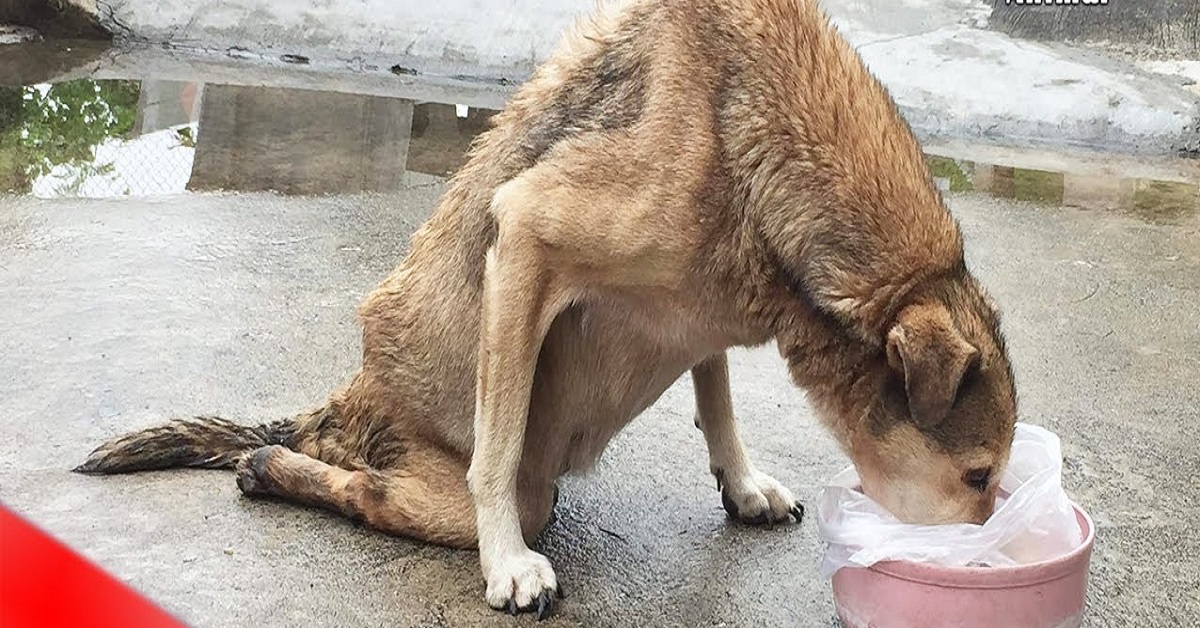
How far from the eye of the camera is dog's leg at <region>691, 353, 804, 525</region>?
4.38 metres

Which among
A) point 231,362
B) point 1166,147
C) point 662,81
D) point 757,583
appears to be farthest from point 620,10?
point 1166,147

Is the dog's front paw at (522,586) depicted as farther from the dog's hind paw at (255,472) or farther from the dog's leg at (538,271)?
the dog's hind paw at (255,472)

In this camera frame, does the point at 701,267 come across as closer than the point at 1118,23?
Yes

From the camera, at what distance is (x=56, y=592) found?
3.03 ft

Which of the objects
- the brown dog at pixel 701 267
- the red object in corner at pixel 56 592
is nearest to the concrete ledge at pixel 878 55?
the brown dog at pixel 701 267

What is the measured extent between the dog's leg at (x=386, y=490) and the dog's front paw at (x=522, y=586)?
0.28 meters

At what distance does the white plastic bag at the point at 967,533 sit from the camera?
3.49m

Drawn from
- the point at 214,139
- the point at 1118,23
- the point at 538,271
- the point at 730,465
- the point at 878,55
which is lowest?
the point at 214,139

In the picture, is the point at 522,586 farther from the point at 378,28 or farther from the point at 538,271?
the point at 378,28

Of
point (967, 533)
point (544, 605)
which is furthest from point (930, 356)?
point (544, 605)

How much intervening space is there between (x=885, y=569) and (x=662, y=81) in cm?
147

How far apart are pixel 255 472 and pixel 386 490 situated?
459 mm

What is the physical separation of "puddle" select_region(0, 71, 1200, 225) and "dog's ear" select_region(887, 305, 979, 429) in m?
5.44

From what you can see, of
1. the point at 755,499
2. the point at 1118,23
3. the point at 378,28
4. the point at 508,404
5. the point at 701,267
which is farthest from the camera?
the point at 378,28
